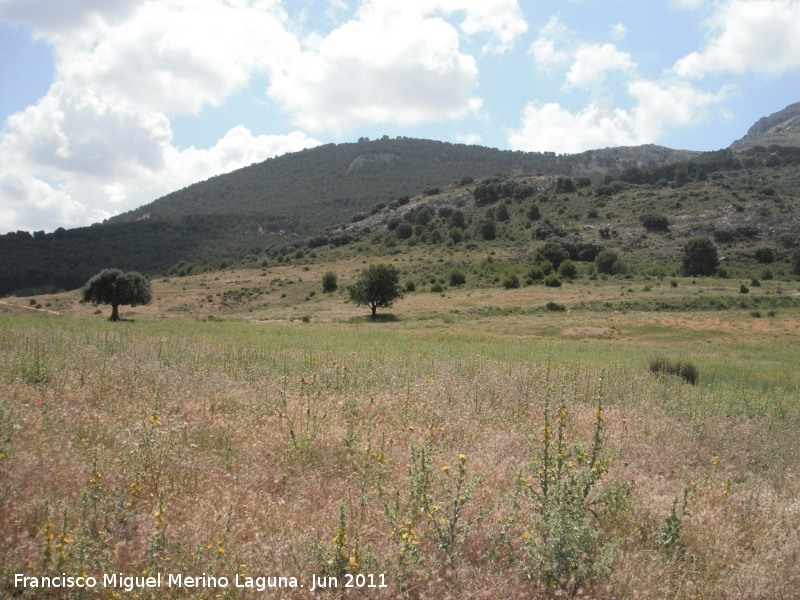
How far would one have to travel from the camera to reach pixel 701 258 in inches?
2429

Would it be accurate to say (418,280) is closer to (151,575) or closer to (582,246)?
(582,246)

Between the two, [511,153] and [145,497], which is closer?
[145,497]

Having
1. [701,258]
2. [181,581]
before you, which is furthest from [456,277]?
[181,581]

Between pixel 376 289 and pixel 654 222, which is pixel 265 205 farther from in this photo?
pixel 654 222

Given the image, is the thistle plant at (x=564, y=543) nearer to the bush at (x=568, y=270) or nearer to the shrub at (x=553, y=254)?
the bush at (x=568, y=270)

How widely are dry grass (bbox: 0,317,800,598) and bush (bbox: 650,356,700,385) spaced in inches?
216

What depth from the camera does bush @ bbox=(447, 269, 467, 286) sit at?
201 feet

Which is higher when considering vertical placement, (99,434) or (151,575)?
(99,434)

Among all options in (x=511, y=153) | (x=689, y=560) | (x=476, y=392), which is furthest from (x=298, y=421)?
(x=511, y=153)

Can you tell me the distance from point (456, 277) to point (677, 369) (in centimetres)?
4747

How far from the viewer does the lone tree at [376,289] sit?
44719 mm

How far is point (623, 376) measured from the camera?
12320 mm

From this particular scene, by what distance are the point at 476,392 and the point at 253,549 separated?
5.26 meters

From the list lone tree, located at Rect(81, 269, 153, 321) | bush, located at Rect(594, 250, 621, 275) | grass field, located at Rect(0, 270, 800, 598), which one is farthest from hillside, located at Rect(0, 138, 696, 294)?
grass field, located at Rect(0, 270, 800, 598)
